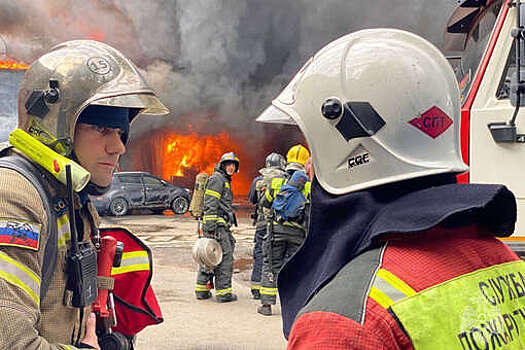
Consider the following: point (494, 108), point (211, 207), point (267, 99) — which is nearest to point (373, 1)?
point (267, 99)

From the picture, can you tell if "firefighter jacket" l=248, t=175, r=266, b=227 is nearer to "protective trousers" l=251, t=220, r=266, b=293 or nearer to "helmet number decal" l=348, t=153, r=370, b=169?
"protective trousers" l=251, t=220, r=266, b=293

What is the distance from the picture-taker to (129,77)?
2.14 metres

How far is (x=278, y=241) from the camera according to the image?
6.19m

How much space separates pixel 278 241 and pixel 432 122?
4.86 metres

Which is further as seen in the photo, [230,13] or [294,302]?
[230,13]

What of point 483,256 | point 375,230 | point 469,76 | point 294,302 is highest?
point 375,230

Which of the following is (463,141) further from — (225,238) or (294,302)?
(225,238)

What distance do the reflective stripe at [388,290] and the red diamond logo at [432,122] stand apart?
458 mm

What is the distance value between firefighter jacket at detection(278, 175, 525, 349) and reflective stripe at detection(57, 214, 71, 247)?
0.91 m

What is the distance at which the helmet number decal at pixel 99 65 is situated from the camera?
2078mm

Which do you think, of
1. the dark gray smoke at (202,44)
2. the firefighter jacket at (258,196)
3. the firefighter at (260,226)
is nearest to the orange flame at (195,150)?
the dark gray smoke at (202,44)

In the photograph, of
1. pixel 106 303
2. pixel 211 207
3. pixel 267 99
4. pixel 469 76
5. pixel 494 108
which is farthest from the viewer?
pixel 267 99

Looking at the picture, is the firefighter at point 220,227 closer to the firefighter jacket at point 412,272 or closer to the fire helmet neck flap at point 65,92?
the fire helmet neck flap at point 65,92

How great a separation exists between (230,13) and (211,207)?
19882mm
